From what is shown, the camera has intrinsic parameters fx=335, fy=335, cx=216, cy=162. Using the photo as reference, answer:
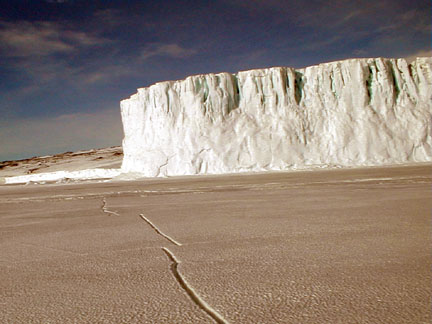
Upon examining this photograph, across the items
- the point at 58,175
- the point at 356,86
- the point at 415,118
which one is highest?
the point at 356,86

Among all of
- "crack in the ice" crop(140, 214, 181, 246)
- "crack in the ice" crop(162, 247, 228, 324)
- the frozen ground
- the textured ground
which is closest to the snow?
the textured ground

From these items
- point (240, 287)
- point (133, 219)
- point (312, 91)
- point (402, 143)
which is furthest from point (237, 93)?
point (240, 287)

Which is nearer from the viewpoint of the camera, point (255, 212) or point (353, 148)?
point (255, 212)

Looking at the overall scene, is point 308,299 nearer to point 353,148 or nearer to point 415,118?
point 353,148

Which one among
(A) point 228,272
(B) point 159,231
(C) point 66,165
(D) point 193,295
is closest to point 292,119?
(B) point 159,231

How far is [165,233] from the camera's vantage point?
10.3 feet

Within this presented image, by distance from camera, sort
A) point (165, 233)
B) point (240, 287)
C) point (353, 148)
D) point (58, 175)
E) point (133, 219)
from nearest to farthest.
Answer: point (240, 287), point (165, 233), point (133, 219), point (353, 148), point (58, 175)

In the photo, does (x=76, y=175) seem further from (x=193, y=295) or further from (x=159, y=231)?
(x=193, y=295)

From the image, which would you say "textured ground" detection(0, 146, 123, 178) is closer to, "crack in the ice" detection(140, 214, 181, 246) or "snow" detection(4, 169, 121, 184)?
"snow" detection(4, 169, 121, 184)

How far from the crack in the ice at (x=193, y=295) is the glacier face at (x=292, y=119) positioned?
18200 millimetres

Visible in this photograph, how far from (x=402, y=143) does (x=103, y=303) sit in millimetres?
22072

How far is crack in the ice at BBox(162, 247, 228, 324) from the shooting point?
1.29 metres

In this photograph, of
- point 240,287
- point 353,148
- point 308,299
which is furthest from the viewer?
point 353,148

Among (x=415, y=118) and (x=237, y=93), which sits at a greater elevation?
(x=237, y=93)
